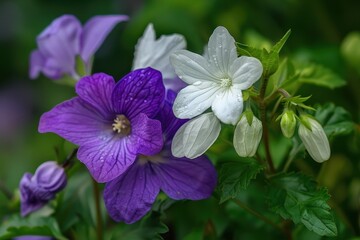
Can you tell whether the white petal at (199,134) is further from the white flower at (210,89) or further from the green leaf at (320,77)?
the green leaf at (320,77)

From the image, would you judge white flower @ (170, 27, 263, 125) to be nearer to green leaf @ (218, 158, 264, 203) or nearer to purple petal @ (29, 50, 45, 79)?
green leaf @ (218, 158, 264, 203)

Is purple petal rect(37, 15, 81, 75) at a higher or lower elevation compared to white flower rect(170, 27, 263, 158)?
lower

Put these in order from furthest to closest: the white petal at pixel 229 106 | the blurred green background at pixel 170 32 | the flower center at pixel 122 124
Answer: the blurred green background at pixel 170 32 < the flower center at pixel 122 124 < the white petal at pixel 229 106

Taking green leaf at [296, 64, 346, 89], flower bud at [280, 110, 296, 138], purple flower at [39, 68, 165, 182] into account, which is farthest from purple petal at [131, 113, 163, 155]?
green leaf at [296, 64, 346, 89]

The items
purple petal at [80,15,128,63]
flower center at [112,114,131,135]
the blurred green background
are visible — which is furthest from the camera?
the blurred green background

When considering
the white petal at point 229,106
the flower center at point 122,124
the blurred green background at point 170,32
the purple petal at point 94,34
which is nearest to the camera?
the white petal at point 229,106

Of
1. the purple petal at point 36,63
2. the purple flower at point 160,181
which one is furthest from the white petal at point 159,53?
the purple petal at point 36,63

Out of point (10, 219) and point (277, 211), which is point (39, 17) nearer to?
point (10, 219)
